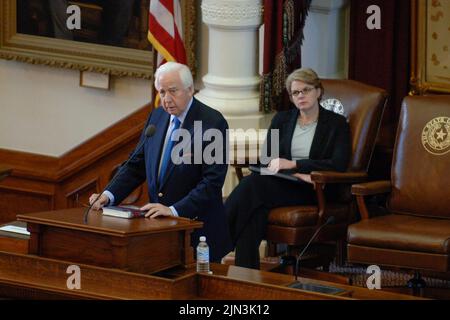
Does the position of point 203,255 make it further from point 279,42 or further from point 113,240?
point 279,42

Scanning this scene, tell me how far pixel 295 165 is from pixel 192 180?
4.63 ft

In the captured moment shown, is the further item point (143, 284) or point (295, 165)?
point (295, 165)

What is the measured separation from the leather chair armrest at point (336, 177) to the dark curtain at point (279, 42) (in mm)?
928

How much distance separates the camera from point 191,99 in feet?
19.7

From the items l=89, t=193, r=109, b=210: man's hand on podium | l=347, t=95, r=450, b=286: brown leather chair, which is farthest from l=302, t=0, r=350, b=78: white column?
l=89, t=193, r=109, b=210: man's hand on podium

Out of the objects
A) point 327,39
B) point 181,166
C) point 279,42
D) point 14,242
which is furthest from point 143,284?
point 327,39

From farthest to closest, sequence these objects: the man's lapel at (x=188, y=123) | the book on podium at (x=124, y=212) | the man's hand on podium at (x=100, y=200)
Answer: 1. the man's lapel at (x=188, y=123)
2. the man's hand on podium at (x=100, y=200)
3. the book on podium at (x=124, y=212)

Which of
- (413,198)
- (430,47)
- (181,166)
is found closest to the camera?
(181,166)

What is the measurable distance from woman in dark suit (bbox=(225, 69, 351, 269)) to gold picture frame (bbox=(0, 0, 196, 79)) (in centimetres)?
131

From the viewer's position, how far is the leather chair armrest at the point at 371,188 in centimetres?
704

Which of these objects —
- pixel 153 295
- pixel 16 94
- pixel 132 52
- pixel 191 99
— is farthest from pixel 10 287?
pixel 16 94

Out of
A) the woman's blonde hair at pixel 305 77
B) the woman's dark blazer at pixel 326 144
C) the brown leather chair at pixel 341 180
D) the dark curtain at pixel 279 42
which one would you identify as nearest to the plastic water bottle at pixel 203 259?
the brown leather chair at pixel 341 180

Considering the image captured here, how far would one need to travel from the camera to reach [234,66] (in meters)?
8.05

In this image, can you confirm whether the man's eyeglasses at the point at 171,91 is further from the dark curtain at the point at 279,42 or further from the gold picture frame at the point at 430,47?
the gold picture frame at the point at 430,47
